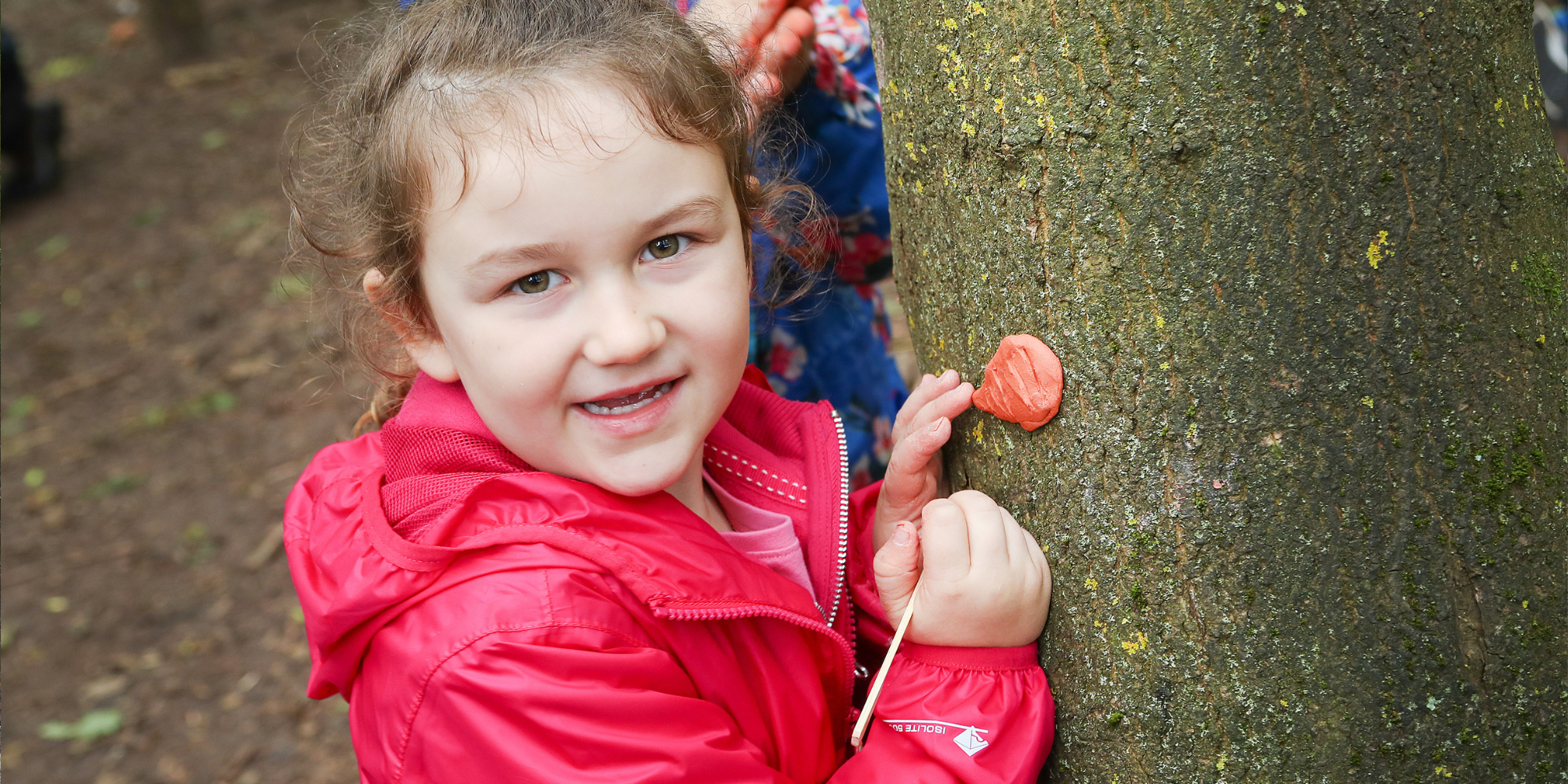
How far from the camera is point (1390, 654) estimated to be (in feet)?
4.41

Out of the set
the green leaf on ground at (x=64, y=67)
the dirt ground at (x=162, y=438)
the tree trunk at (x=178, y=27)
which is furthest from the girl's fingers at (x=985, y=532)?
the green leaf on ground at (x=64, y=67)

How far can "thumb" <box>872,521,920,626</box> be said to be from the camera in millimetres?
1691

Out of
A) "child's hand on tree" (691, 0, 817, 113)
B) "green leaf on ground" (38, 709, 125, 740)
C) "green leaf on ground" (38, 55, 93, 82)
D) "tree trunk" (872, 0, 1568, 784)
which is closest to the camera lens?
"tree trunk" (872, 0, 1568, 784)

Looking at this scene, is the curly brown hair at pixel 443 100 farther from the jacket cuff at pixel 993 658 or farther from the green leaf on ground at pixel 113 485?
the green leaf on ground at pixel 113 485

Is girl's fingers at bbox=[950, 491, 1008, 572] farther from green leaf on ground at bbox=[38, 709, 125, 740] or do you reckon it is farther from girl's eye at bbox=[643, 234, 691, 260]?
green leaf on ground at bbox=[38, 709, 125, 740]

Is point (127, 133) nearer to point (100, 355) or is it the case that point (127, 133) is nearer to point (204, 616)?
point (100, 355)

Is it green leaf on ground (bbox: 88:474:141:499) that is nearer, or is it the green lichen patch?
the green lichen patch

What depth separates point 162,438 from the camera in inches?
221

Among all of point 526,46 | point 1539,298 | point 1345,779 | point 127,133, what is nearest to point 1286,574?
point 1345,779

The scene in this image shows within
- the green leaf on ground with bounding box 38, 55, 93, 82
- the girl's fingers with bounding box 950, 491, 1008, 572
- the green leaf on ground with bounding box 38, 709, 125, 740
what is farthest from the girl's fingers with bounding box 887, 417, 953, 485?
the green leaf on ground with bounding box 38, 55, 93, 82

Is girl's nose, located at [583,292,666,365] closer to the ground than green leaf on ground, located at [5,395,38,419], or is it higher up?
higher up

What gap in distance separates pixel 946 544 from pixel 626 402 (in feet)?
1.67

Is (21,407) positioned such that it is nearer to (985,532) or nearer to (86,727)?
(86,727)

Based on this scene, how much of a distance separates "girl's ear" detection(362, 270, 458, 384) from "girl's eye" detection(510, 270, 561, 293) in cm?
26
